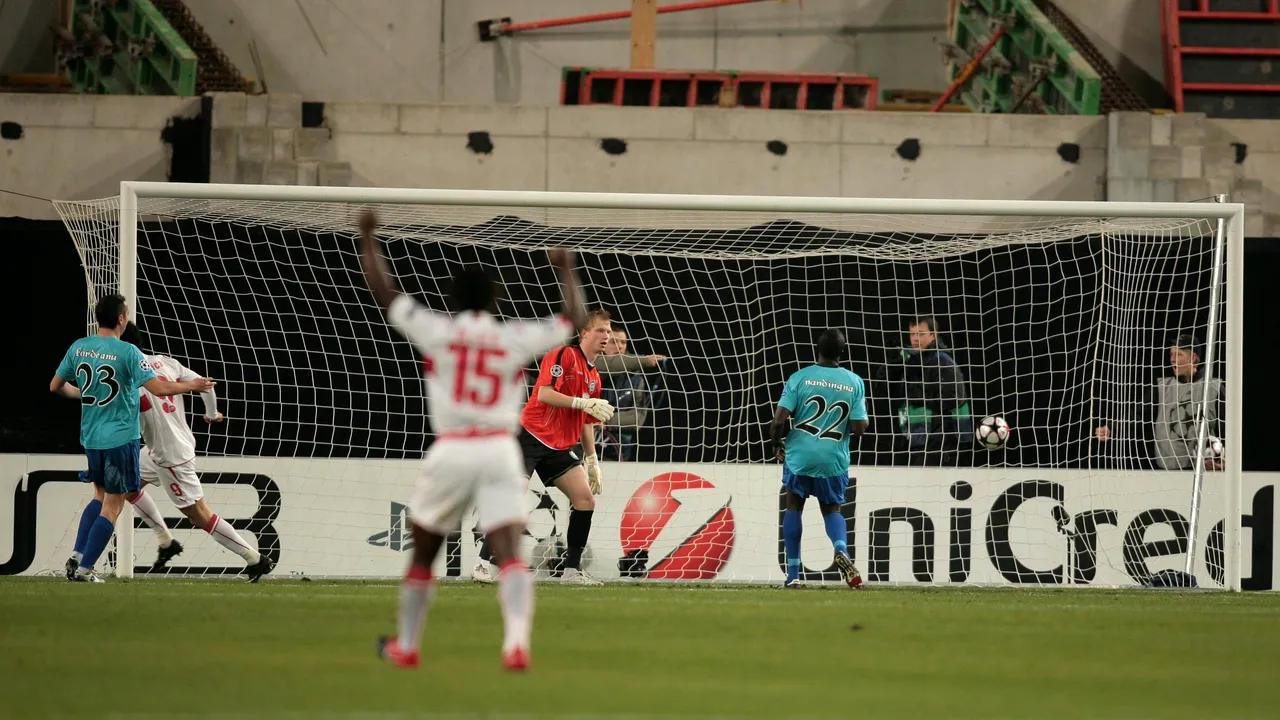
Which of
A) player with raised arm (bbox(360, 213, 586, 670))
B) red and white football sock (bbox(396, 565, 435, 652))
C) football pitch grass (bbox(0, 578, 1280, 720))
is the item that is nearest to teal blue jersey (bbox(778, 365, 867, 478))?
football pitch grass (bbox(0, 578, 1280, 720))

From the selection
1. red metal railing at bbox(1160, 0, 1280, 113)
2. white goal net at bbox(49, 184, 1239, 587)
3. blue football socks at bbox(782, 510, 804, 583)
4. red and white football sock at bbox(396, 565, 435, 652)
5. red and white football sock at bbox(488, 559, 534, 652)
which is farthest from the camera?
red metal railing at bbox(1160, 0, 1280, 113)

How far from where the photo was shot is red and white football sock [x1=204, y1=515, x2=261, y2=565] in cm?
1034

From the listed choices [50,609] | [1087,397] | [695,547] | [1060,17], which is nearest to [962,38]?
[1060,17]

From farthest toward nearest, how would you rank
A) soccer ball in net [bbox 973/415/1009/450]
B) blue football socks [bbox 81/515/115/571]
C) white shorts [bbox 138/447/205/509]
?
soccer ball in net [bbox 973/415/1009/450]
white shorts [bbox 138/447/205/509]
blue football socks [bbox 81/515/115/571]

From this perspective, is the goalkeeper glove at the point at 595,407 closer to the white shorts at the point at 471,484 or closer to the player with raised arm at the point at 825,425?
the player with raised arm at the point at 825,425

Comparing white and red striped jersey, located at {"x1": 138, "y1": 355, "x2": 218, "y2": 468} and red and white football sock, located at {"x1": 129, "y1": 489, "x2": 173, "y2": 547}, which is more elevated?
white and red striped jersey, located at {"x1": 138, "y1": 355, "x2": 218, "y2": 468}

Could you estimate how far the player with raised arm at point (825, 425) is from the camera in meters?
10.7

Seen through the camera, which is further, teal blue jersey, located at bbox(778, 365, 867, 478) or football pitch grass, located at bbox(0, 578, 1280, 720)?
teal blue jersey, located at bbox(778, 365, 867, 478)

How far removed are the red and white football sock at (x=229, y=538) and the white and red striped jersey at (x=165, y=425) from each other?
0.56 meters

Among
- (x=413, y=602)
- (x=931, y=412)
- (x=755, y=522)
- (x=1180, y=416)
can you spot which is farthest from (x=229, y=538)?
(x=1180, y=416)

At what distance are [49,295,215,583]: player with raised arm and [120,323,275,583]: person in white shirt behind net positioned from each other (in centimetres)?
27

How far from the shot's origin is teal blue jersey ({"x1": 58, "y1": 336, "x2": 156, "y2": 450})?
986 centimetres

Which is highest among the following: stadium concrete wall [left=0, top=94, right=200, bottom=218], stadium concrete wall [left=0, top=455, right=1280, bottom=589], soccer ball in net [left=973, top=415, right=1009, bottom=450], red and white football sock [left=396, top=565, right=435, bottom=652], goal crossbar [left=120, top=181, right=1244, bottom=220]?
stadium concrete wall [left=0, top=94, right=200, bottom=218]

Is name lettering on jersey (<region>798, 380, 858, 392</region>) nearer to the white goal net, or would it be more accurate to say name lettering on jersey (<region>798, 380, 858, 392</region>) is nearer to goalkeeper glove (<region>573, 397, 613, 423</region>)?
the white goal net
